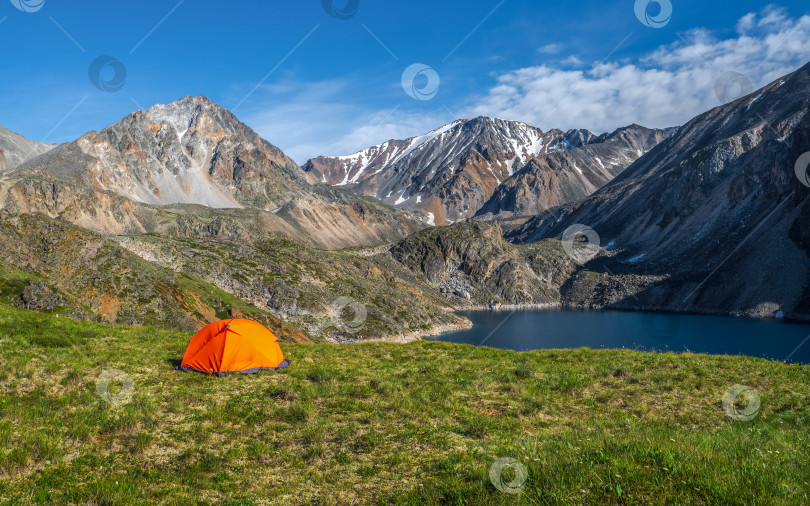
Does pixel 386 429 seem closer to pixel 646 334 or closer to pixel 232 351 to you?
pixel 232 351

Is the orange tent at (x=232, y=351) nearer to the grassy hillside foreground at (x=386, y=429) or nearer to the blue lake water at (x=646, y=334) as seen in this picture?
the grassy hillside foreground at (x=386, y=429)

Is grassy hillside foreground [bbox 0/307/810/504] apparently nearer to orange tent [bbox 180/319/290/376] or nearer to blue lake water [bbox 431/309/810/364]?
orange tent [bbox 180/319/290/376]

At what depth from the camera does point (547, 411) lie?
14.7m

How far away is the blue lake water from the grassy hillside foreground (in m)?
61.9

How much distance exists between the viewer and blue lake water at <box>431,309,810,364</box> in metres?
86.0

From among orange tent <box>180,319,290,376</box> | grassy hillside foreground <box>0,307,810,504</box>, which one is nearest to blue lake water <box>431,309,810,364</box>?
grassy hillside foreground <box>0,307,810,504</box>

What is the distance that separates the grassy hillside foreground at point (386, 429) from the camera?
8.24 m

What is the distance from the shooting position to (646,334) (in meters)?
107

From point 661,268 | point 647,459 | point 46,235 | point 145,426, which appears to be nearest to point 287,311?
point 46,235

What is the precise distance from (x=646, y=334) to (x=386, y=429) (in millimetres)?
110511

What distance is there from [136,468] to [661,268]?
19780 centimetres

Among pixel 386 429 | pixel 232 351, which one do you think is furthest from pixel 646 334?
pixel 386 429

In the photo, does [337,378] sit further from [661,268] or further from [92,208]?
[92,208]

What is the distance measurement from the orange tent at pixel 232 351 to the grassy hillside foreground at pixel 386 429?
86 centimetres
